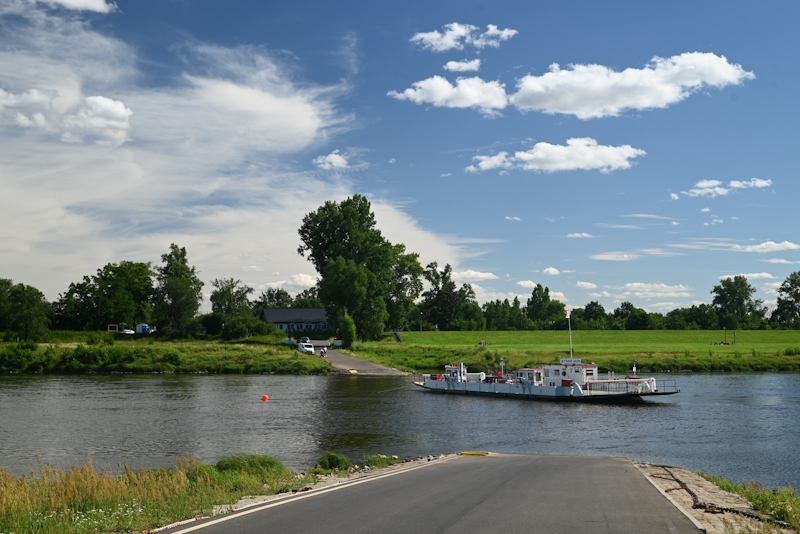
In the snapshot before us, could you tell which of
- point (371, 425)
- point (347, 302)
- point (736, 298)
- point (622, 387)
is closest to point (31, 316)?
point (347, 302)

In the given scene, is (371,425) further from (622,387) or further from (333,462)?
(622,387)

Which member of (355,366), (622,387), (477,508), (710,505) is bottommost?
(622,387)

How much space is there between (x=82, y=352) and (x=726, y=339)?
118934 millimetres

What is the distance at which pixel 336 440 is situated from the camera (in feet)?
121

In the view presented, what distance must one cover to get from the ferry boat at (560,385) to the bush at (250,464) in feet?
139

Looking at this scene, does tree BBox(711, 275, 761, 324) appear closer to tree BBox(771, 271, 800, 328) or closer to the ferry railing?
tree BBox(771, 271, 800, 328)

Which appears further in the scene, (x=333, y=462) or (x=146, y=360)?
(x=146, y=360)

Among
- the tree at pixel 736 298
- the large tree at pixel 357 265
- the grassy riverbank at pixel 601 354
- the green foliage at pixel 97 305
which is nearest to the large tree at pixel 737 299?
the tree at pixel 736 298

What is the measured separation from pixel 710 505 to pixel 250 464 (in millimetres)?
16794

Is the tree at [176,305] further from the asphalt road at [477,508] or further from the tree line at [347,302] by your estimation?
the asphalt road at [477,508]

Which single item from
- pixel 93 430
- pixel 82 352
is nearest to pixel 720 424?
pixel 93 430

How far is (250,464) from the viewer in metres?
25.1

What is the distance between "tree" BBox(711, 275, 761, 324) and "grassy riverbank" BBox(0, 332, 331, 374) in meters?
154

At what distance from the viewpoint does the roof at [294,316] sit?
472 ft
